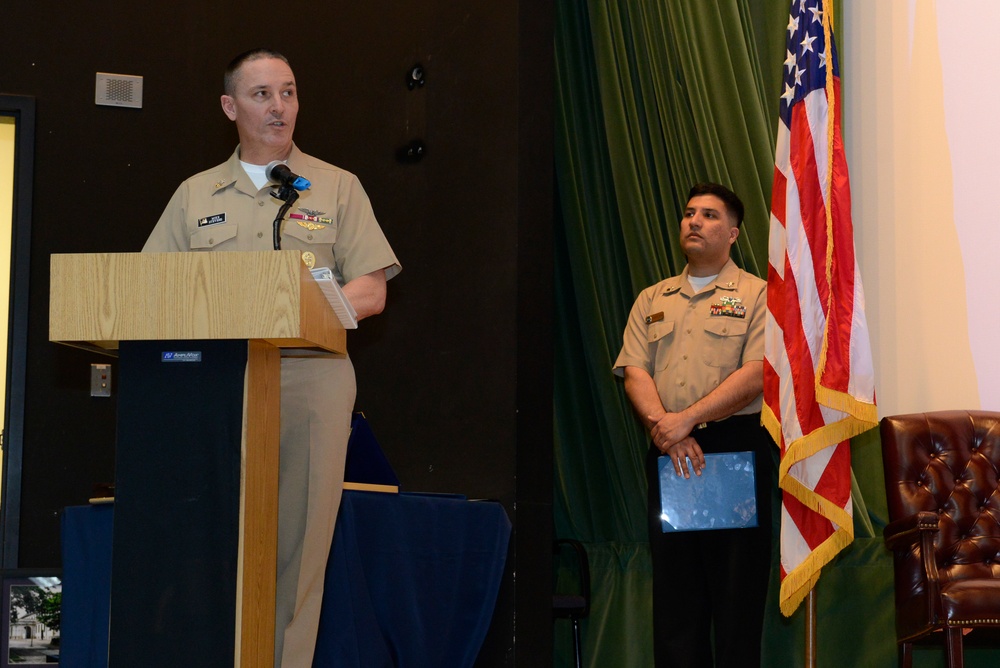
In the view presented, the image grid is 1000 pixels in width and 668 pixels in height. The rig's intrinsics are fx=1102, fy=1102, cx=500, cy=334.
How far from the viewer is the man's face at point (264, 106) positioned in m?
3.11

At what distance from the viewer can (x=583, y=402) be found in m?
5.09

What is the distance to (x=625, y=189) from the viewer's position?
4996 mm

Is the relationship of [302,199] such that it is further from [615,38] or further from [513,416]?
[615,38]

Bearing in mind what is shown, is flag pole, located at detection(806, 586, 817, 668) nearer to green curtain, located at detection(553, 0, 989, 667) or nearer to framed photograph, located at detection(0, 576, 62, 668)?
green curtain, located at detection(553, 0, 989, 667)

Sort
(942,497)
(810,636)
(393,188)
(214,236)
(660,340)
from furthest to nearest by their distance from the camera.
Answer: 1. (393,188)
2. (660,340)
3. (942,497)
4. (810,636)
5. (214,236)

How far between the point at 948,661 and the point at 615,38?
9.91ft

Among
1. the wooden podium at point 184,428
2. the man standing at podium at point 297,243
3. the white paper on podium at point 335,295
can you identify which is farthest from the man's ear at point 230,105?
the wooden podium at point 184,428

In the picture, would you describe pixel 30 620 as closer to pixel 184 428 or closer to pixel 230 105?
pixel 230 105

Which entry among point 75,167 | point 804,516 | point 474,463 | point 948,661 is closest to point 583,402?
point 474,463

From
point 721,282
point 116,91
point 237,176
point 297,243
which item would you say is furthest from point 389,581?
point 116,91

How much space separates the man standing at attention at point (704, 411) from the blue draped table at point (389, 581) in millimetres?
659

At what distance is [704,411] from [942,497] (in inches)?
38.7

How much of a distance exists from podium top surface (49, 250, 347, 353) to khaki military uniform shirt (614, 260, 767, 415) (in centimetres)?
208

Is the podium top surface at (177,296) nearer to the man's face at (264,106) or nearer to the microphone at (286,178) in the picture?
the microphone at (286,178)
